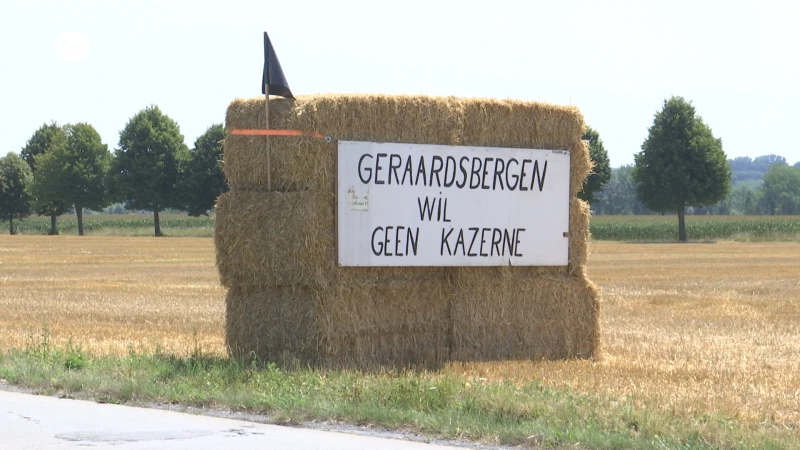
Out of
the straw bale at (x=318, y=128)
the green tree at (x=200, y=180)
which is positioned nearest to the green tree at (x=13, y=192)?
the green tree at (x=200, y=180)

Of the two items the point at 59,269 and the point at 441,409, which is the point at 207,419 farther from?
the point at 59,269

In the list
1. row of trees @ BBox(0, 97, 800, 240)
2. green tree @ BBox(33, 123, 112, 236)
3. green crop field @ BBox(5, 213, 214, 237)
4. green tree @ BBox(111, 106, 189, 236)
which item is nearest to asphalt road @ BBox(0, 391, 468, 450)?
row of trees @ BBox(0, 97, 800, 240)

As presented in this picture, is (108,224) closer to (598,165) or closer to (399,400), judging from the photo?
(598,165)

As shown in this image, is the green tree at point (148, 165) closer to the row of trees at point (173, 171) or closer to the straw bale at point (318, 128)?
the row of trees at point (173, 171)

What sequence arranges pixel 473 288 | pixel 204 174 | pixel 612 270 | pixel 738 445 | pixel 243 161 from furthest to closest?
pixel 204 174
pixel 612 270
pixel 473 288
pixel 243 161
pixel 738 445

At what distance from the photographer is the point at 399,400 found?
8.58 m

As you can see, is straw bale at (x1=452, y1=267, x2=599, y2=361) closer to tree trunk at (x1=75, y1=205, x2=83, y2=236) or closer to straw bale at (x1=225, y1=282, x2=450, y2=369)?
straw bale at (x1=225, y1=282, x2=450, y2=369)

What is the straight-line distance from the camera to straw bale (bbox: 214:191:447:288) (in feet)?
34.9

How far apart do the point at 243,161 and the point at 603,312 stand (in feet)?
28.0

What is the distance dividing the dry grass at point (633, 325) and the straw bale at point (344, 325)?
62 cm

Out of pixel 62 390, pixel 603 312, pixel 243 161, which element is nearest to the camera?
pixel 62 390

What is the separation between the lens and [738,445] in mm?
7098

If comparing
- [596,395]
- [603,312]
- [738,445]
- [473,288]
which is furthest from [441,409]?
[603,312]

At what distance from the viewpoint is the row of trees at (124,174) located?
82.8 meters
